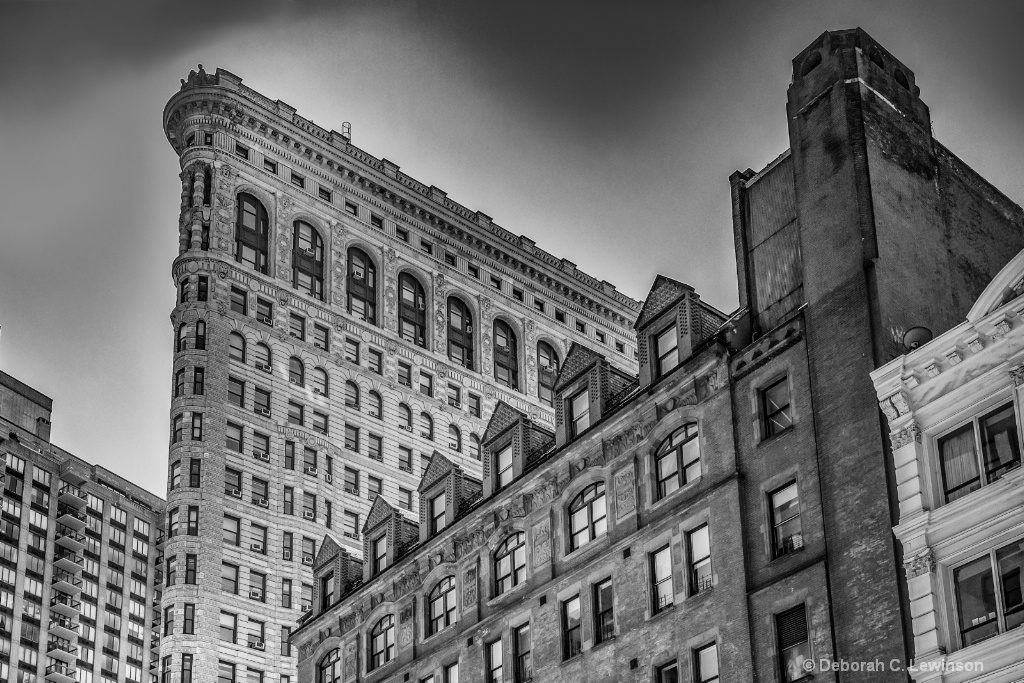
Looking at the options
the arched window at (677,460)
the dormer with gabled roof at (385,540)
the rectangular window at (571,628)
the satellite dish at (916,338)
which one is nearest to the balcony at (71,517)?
the dormer with gabled roof at (385,540)

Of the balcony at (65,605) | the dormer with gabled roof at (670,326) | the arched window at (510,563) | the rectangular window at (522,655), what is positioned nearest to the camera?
the dormer with gabled roof at (670,326)

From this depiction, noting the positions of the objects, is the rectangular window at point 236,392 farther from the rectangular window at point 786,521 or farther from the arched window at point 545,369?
the rectangular window at point 786,521

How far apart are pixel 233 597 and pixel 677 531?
216 feet

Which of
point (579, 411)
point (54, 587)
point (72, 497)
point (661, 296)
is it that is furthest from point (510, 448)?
point (72, 497)

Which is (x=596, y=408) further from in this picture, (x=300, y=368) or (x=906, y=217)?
(x=300, y=368)

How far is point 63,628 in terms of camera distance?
614ft

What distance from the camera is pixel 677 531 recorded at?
60875 millimetres

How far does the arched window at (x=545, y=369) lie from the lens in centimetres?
15450

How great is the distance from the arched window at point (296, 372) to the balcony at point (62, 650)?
6699cm

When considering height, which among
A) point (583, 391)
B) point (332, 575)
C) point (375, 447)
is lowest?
point (332, 575)

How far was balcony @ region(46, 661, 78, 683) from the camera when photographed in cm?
18146

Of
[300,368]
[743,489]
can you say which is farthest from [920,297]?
[300,368]

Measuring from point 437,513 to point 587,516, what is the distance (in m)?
12.6

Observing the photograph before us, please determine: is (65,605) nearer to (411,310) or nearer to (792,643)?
(411,310)
